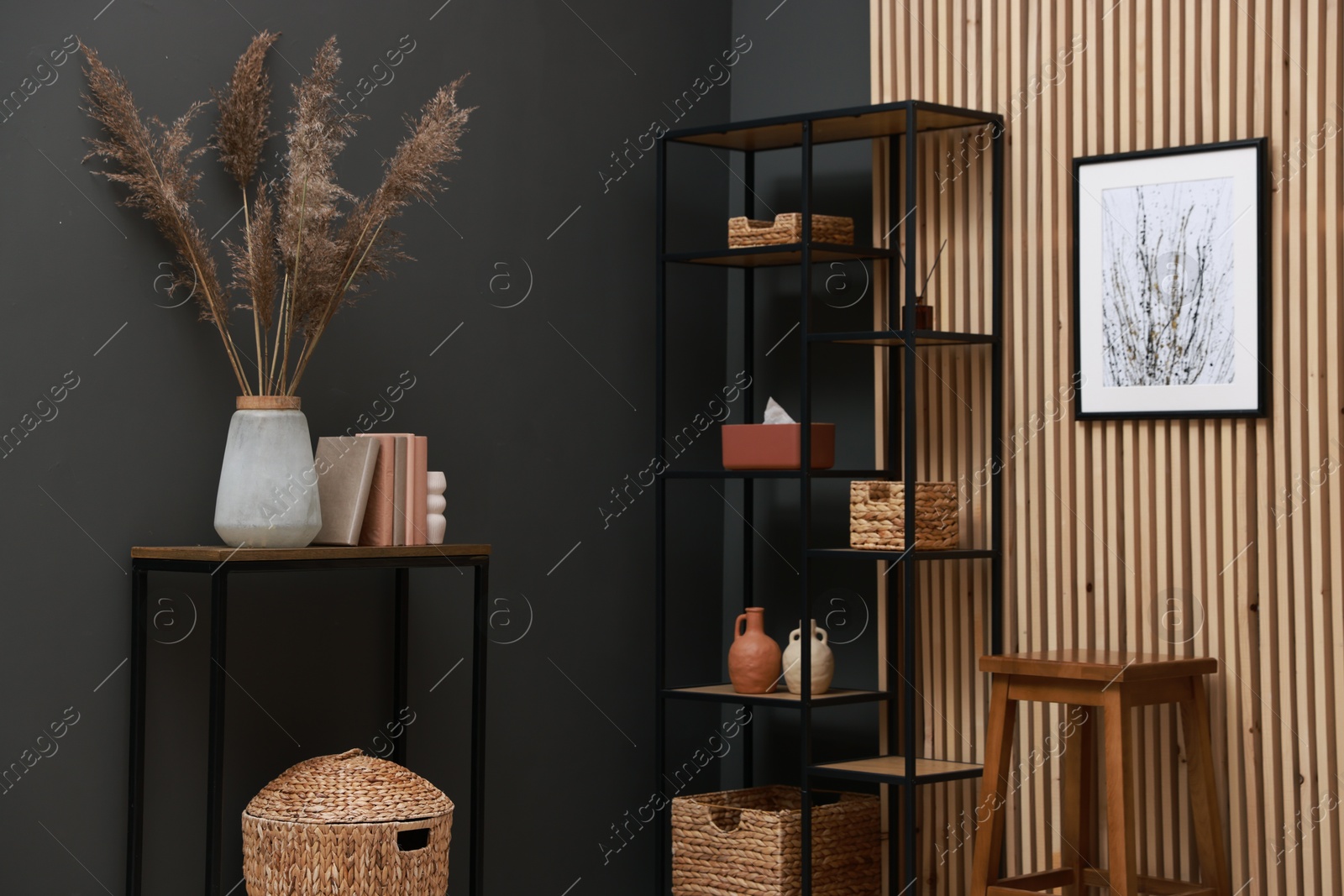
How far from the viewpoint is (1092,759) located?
409cm

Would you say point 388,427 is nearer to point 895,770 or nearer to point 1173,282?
point 895,770

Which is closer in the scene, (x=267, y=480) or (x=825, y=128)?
(x=267, y=480)

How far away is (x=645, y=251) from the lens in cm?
479

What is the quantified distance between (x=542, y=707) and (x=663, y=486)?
2.57 ft

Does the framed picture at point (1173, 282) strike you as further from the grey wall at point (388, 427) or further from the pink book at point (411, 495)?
the pink book at point (411, 495)

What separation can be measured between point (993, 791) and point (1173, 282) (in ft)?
4.93

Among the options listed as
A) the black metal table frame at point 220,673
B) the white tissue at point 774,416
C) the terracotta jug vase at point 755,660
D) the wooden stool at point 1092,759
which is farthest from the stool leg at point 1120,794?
the black metal table frame at point 220,673

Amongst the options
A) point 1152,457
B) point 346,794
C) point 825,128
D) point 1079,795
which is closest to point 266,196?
point 346,794

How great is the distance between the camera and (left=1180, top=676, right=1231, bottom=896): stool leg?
3.79 meters

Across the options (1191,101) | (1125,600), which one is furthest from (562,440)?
(1191,101)

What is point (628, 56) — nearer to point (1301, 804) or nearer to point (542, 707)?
point (542, 707)

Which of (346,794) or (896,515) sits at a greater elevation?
(896,515)

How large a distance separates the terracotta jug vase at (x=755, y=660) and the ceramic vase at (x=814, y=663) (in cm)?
4

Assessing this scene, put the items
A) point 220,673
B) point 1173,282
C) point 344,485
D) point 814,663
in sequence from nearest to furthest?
point 220,673, point 344,485, point 1173,282, point 814,663
